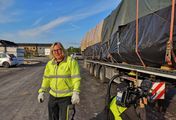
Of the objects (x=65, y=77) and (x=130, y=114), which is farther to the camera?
(x=65, y=77)

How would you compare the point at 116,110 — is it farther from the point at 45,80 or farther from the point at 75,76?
the point at 45,80

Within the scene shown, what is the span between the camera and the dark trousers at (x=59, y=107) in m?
4.10

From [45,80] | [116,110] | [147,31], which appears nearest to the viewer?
[116,110]

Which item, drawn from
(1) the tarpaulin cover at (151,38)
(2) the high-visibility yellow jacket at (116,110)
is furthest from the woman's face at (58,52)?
(1) the tarpaulin cover at (151,38)

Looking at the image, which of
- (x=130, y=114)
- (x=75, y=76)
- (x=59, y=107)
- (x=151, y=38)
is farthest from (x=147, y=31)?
(x=59, y=107)

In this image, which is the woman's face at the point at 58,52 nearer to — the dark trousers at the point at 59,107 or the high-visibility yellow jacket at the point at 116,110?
the dark trousers at the point at 59,107

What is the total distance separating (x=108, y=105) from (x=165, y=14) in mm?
2588

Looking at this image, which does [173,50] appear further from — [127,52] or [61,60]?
[127,52]

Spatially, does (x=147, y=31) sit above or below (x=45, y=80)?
above

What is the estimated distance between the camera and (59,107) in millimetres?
4180

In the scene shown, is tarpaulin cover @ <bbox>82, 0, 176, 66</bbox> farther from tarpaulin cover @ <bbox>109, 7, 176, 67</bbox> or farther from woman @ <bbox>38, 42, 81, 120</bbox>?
woman @ <bbox>38, 42, 81, 120</bbox>

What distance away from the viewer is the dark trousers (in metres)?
4.10

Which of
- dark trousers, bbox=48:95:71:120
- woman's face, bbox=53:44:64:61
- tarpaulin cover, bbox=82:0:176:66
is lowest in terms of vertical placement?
dark trousers, bbox=48:95:71:120

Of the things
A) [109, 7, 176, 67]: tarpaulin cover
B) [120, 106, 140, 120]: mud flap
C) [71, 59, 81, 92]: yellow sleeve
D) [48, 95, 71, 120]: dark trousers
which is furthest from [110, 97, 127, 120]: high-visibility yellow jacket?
[109, 7, 176, 67]: tarpaulin cover
